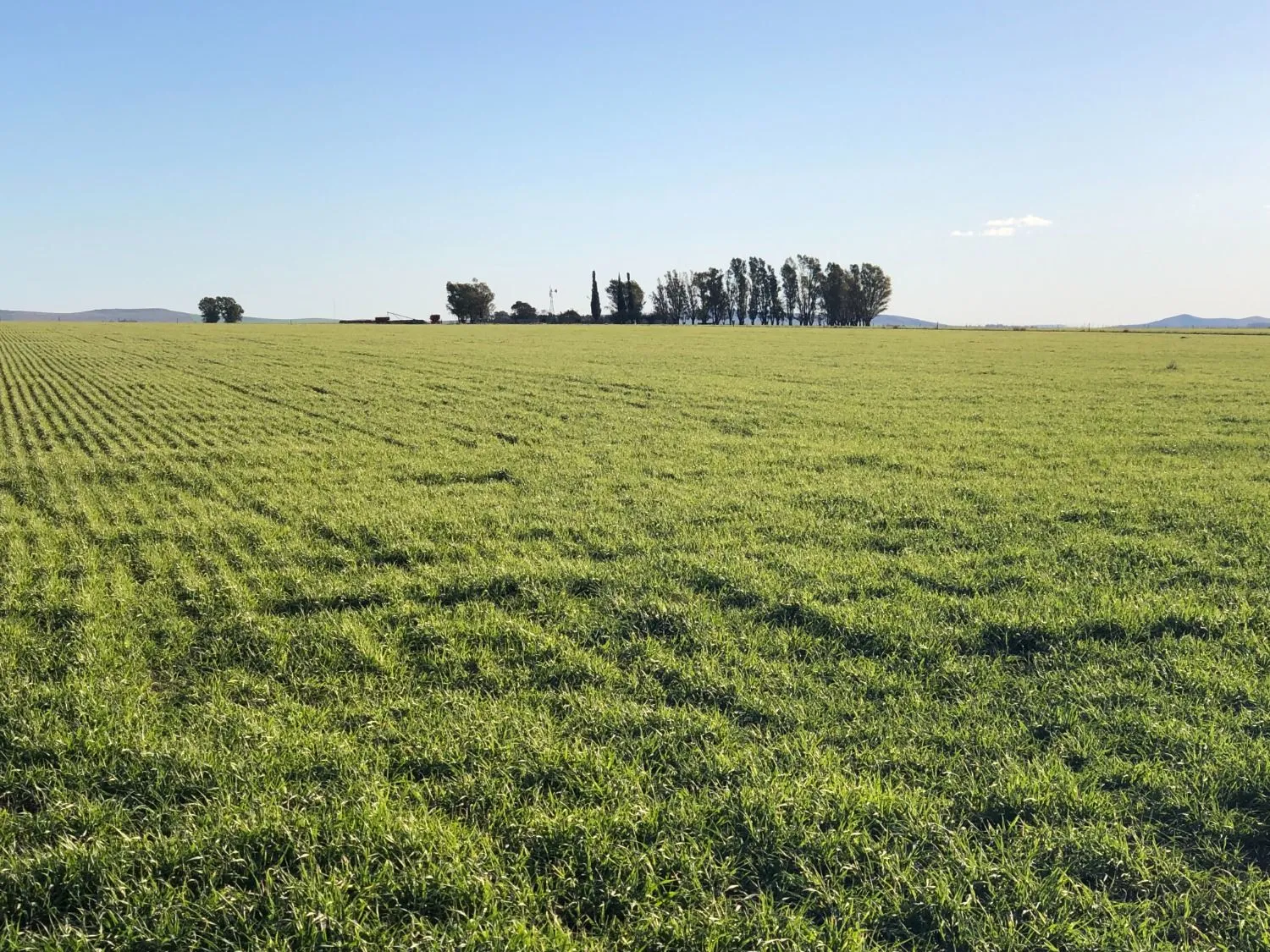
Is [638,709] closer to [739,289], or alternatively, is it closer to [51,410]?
[51,410]

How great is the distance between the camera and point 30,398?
20359mm

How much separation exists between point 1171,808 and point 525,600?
14.1 feet

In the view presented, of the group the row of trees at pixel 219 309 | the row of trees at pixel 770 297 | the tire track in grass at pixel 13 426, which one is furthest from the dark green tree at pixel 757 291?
the tire track in grass at pixel 13 426

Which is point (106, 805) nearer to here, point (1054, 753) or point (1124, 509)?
point (1054, 753)

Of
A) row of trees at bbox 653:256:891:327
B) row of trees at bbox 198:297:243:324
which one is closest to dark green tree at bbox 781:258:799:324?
row of trees at bbox 653:256:891:327

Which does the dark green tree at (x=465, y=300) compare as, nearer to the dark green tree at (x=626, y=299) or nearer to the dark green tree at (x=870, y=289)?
the dark green tree at (x=626, y=299)

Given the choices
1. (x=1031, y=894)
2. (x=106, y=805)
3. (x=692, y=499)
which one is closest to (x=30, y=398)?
(x=692, y=499)

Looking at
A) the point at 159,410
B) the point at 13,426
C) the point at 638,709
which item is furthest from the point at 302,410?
the point at 638,709

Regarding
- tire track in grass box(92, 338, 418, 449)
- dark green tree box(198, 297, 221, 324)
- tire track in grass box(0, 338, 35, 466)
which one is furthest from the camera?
dark green tree box(198, 297, 221, 324)

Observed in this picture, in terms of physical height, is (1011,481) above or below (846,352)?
below

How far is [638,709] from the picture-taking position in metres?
4.37

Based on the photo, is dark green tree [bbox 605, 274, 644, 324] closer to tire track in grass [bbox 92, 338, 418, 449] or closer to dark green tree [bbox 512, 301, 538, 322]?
dark green tree [bbox 512, 301, 538, 322]

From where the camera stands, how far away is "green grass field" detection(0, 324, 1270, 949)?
2.99 metres

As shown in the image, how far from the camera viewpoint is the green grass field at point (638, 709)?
2992mm
